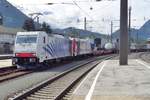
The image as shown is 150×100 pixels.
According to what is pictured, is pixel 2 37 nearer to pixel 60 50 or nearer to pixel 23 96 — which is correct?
pixel 60 50

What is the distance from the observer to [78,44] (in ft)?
201

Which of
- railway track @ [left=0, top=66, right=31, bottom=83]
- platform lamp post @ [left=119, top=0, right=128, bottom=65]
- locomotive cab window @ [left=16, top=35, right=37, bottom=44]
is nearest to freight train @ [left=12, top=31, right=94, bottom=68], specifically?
locomotive cab window @ [left=16, top=35, right=37, bottom=44]

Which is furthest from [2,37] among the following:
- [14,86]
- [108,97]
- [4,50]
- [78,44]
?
[108,97]

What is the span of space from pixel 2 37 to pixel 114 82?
81.2 meters

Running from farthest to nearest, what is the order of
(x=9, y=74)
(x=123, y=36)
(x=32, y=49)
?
1. (x=32, y=49)
2. (x=123, y=36)
3. (x=9, y=74)

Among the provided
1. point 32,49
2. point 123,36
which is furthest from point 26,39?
point 123,36

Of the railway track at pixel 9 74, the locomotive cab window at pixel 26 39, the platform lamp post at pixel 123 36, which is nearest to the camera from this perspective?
the railway track at pixel 9 74

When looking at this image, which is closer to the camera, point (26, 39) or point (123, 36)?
point (123, 36)

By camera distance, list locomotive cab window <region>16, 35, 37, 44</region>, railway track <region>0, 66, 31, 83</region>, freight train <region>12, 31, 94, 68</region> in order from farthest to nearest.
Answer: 1. locomotive cab window <region>16, 35, 37, 44</region>
2. freight train <region>12, 31, 94, 68</region>
3. railway track <region>0, 66, 31, 83</region>

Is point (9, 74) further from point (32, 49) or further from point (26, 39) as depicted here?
point (26, 39)

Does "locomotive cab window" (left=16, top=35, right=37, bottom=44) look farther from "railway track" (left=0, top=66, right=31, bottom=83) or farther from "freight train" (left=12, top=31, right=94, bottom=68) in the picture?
"railway track" (left=0, top=66, right=31, bottom=83)

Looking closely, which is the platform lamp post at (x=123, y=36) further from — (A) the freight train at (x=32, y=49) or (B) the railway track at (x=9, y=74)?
(B) the railway track at (x=9, y=74)

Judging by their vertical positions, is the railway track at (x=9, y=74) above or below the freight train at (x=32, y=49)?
below

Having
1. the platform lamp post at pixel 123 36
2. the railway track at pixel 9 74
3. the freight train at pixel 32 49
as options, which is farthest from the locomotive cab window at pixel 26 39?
the platform lamp post at pixel 123 36
